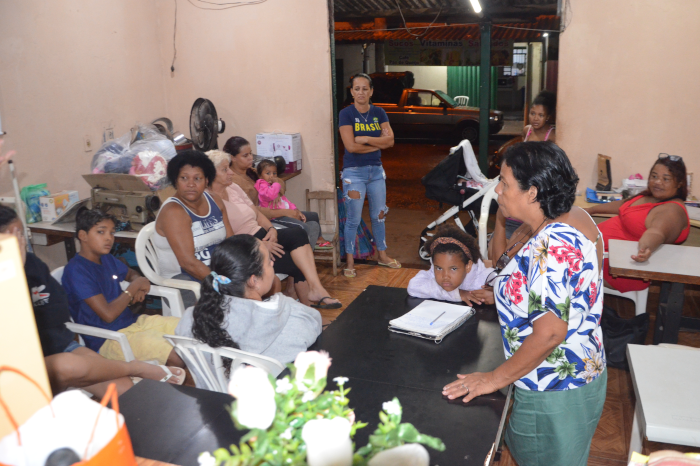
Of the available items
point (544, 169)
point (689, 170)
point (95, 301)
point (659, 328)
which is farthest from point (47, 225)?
point (689, 170)

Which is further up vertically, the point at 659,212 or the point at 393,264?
the point at 659,212

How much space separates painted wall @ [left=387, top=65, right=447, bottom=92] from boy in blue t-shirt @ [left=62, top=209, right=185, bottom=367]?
1353 centimetres

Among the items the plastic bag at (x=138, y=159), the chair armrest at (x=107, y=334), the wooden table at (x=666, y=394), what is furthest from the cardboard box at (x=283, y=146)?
the wooden table at (x=666, y=394)

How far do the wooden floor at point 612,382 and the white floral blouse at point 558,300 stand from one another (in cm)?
62

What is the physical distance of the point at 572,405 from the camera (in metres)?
1.73

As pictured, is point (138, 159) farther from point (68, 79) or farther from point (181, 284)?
point (181, 284)

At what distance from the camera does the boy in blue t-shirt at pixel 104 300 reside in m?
2.83

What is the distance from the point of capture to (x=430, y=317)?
228 cm

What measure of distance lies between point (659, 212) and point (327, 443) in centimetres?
328

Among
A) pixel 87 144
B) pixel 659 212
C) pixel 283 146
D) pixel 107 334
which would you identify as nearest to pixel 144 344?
pixel 107 334

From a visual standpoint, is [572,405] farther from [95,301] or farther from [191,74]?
[191,74]

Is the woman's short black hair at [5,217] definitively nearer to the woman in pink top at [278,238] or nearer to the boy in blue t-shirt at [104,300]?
the boy in blue t-shirt at [104,300]

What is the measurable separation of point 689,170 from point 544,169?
3623 millimetres

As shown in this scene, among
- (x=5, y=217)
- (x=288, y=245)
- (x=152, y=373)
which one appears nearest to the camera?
(x=5, y=217)
